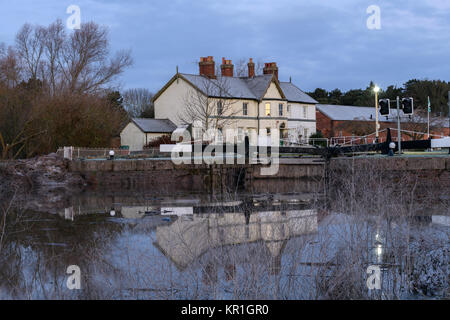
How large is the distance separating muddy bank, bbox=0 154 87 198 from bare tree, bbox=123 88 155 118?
42.6m

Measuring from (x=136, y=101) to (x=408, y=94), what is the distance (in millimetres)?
40988

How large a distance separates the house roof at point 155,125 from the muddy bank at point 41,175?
1428 centimetres

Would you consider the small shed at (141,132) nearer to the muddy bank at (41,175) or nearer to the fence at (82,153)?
the fence at (82,153)

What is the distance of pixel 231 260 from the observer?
8117mm

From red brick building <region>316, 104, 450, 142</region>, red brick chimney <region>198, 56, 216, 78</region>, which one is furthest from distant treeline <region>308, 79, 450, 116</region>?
red brick chimney <region>198, 56, 216, 78</region>

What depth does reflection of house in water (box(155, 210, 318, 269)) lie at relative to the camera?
9641mm

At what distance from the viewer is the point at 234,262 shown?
7.84 meters

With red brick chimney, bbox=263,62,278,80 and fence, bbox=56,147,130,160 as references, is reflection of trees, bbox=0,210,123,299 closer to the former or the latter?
fence, bbox=56,147,130,160

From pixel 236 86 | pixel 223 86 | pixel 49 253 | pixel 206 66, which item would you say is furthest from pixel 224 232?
pixel 206 66

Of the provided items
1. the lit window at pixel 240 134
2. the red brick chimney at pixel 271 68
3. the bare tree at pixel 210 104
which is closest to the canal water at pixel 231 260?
the bare tree at pixel 210 104

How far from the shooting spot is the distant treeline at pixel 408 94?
73688 millimetres
